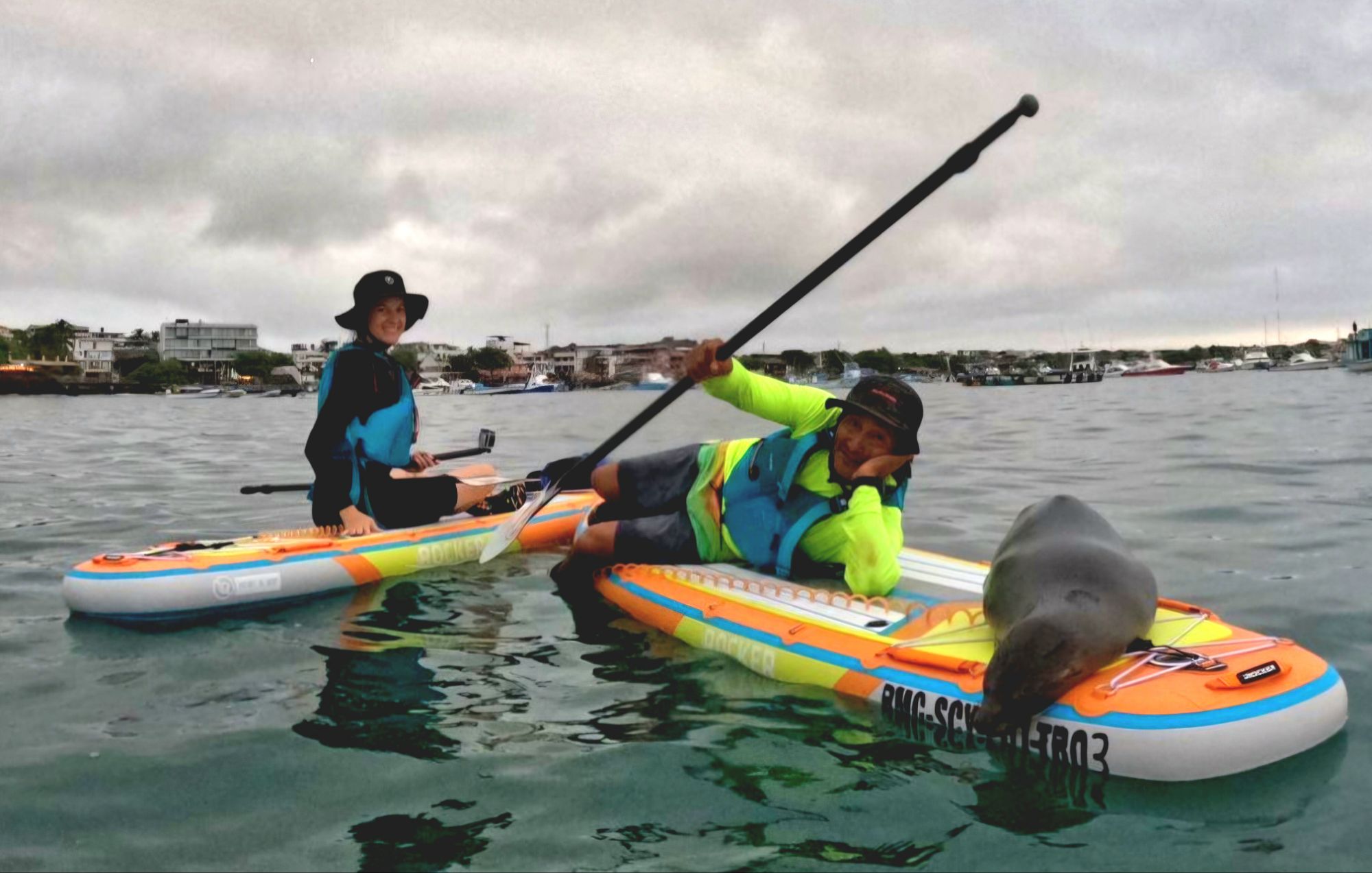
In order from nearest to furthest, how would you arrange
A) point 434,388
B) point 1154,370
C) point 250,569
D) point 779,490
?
point 779,490 → point 250,569 → point 1154,370 → point 434,388

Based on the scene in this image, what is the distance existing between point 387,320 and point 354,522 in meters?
1.69

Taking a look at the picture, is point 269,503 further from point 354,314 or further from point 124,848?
point 124,848

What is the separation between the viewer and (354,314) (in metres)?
7.39

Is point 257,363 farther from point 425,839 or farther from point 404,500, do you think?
point 425,839

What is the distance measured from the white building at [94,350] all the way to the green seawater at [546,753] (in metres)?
159

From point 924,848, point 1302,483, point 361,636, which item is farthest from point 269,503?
point 1302,483

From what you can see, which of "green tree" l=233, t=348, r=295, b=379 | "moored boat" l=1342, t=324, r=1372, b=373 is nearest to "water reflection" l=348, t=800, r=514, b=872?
"moored boat" l=1342, t=324, r=1372, b=373

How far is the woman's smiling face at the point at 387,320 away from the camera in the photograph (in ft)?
24.3

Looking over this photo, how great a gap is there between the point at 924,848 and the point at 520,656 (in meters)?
2.98

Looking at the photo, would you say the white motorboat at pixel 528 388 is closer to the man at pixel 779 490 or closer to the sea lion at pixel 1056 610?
the man at pixel 779 490

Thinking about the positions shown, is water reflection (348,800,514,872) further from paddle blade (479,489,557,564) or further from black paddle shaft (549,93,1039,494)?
paddle blade (479,489,557,564)

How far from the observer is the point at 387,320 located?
7477 millimetres

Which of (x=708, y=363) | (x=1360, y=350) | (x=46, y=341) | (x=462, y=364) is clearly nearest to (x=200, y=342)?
(x=46, y=341)

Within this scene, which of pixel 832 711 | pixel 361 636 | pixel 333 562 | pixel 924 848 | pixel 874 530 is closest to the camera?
pixel 924 848
